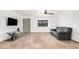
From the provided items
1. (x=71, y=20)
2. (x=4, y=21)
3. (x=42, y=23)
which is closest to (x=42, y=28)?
(x=42, y=23)

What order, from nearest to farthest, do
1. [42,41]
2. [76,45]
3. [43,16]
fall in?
[76,45] → [42,41] → [43,16]

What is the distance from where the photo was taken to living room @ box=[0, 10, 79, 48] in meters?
1.27

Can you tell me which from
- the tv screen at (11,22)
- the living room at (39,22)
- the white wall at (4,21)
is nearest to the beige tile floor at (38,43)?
the living room at (39,22)

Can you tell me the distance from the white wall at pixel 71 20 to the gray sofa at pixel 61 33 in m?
0.07

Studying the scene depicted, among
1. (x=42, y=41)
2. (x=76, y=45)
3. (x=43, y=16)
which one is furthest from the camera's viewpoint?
(x=43, y=16)

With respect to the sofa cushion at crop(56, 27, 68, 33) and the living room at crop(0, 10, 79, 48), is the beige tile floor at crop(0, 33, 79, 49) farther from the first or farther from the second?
the sofa cushion at crop(56, 27, 68, 33)

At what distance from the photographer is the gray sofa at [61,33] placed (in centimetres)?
135

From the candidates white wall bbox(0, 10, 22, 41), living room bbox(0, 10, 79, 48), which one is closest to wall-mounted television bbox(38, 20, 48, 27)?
living room bbox(0, 10, 79, 48)

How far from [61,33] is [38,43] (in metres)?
0.44

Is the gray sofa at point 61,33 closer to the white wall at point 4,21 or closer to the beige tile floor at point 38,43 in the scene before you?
the beige tile floor at point 38,43

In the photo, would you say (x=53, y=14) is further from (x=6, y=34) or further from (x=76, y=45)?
(x=6, y=34)
